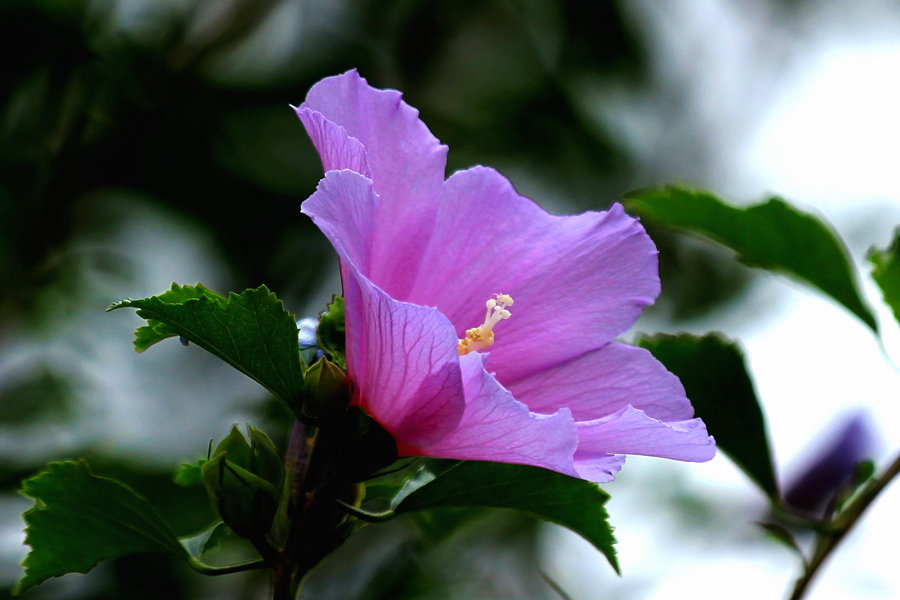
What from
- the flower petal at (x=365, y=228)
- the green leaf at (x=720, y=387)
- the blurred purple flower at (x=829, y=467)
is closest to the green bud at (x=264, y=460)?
the flower petal at (x=365, y=228)

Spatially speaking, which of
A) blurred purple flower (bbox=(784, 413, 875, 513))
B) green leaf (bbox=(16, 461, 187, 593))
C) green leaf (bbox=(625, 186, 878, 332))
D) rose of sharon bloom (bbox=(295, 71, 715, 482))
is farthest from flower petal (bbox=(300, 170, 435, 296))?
blurred purple flower (bbox=(784, 413, 875, 513))

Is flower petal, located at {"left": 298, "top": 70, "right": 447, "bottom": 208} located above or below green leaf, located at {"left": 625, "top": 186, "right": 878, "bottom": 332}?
above

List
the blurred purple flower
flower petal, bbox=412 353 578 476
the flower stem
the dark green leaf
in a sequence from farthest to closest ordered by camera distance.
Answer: the blurred purple flower → the flower stem → the dark green leaf → flower petal, bbox=412 353 578 476

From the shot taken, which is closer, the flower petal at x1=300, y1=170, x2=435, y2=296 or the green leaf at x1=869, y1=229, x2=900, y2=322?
the flower petal at x1=300, y1=170, x2=435, y2=296

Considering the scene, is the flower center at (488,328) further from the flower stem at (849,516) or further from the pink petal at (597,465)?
the flower stem at (849,516)

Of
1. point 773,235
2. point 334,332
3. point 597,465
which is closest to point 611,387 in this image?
point 597,465

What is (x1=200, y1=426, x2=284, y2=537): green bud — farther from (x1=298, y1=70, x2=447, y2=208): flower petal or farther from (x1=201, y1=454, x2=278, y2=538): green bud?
(x1=298, y1=70, x2=447, y2=208): flower petal

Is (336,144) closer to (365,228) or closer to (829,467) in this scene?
(365,228)
